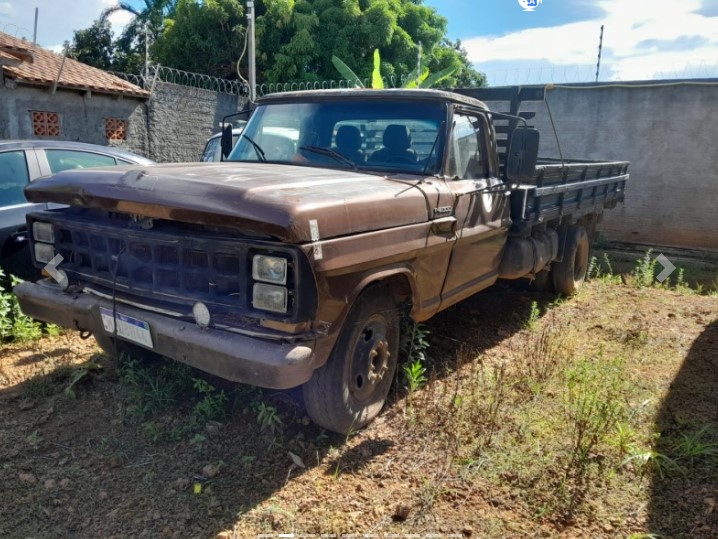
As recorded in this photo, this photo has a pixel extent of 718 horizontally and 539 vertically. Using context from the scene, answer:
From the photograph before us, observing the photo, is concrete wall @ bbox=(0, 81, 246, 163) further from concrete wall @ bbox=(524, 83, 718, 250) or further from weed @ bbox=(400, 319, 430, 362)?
weed @ bbox=(400, 319, 430, 362)

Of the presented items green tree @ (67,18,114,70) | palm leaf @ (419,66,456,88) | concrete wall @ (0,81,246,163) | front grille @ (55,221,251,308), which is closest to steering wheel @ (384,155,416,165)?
front grille @ (55,221,251,308)

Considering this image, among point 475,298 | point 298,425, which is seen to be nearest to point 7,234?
point 298,425

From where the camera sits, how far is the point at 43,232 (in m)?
3.62

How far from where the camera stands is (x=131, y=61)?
22.8m

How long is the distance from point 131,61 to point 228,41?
529 cm

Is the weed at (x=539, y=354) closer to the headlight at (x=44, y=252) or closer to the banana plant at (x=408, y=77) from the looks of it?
the headlight at (x=44, y=252)

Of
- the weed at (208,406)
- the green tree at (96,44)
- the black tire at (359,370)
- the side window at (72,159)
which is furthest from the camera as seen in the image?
the green tree at (96,44)

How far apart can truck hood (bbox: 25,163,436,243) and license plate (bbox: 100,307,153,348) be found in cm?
58

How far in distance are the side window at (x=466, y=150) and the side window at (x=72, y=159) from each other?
345 centimetres

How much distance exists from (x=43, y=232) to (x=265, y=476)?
2081mm

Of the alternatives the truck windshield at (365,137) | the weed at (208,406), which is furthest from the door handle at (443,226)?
the weed at (208,406)

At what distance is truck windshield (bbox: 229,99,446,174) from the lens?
3.88m

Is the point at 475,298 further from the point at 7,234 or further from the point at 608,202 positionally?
the point at 7,234

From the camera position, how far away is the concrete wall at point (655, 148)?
9.92 m
